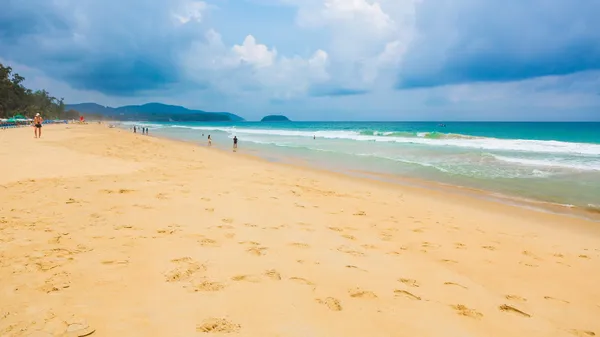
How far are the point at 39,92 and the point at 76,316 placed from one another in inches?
5031

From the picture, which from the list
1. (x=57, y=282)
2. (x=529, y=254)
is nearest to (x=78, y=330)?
(x=57, y=282)

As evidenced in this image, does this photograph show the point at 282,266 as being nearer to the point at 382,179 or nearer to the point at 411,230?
the point at 411,230

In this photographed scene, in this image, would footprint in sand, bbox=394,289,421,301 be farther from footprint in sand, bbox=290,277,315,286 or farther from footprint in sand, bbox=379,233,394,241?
footprint in sand, bbox=379,233,394,241

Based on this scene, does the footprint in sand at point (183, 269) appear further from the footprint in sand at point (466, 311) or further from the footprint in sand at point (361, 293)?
the footprint in sand at point (466, 311)

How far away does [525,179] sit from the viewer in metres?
12.2

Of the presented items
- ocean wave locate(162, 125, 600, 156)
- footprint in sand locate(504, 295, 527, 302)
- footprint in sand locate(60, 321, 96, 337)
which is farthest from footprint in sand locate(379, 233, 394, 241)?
ocean wave locate(162, 125, 600, 156)

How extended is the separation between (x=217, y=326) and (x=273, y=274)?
1.11 meters

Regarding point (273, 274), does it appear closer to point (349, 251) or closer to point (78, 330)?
point (349, 251)

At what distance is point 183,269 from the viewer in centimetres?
359

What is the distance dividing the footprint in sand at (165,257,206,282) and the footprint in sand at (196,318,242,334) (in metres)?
0.86

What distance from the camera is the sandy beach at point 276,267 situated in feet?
9.05

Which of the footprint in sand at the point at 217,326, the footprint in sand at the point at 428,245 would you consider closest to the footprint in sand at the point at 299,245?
the footprint in sand at the point at 428,245

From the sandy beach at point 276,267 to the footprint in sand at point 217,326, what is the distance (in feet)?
0.04

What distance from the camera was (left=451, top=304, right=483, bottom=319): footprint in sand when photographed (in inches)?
124
